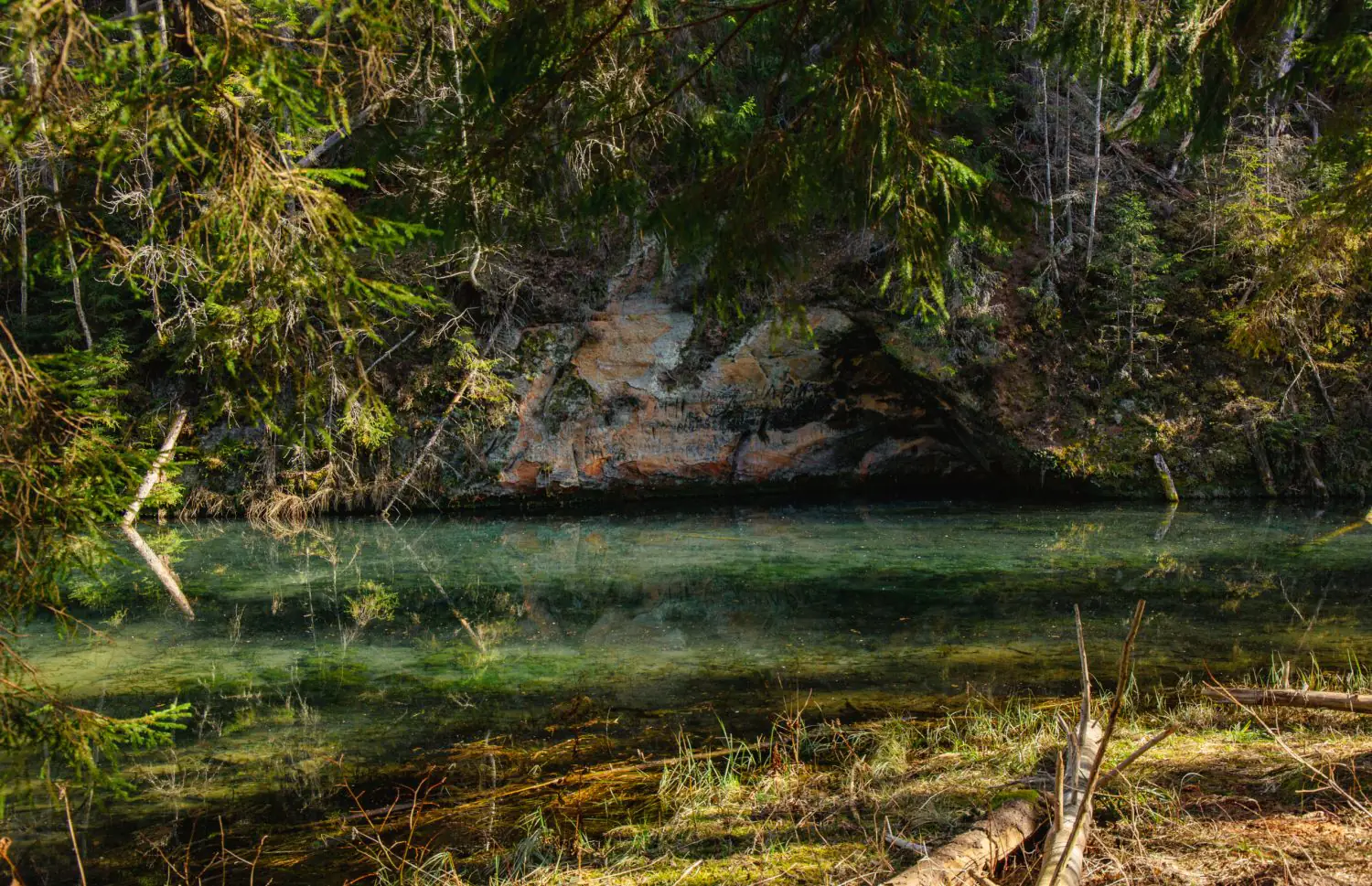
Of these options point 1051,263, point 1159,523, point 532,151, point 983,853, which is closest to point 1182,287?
point 1051,263

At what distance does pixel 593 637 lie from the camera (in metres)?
7.33

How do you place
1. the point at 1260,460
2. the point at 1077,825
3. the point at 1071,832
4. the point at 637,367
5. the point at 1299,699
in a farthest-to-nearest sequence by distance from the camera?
1. the point at 637,367
2. the point at 1260,460
3. the point at 1299,699
4. the point at 1071,832
5. the point at 1077,825

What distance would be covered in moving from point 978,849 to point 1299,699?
2153 millimetres

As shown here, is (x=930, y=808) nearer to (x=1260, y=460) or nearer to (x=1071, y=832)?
(x=1071, y=832)

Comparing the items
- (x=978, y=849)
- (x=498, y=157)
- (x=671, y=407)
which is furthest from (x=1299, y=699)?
(x=671, y=407)

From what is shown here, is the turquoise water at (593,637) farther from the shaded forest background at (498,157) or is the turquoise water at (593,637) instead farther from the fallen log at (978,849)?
the fallen log at (978,849)

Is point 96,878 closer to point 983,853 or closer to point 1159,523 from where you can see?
point 983,853

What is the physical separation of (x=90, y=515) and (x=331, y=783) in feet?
6.40

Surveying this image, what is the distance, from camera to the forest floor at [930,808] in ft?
8.48

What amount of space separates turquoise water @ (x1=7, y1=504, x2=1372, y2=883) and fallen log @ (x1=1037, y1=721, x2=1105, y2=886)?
92.3 inches

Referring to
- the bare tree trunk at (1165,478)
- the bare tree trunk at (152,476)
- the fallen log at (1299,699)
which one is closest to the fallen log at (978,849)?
the fallen log at (1299,699)

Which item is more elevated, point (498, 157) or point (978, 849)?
point (498, 157)

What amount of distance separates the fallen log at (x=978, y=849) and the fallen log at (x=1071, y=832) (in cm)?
13

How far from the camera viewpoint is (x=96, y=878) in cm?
355
